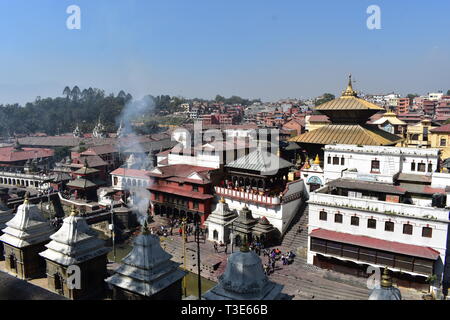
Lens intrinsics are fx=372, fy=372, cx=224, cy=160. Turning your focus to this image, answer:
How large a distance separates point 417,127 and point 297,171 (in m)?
26.4

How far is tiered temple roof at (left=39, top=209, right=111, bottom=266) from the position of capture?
48.1 feet

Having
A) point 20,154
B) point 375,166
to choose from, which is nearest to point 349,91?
point 375,166

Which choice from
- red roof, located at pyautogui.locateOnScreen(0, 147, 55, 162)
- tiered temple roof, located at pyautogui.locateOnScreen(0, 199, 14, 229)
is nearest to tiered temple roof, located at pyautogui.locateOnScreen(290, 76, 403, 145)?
tiered temple roof, located at pyautogui.locateOnScreen(0, 199, 14, 229)

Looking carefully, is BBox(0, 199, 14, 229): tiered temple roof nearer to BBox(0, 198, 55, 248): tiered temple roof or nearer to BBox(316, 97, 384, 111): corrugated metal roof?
BBox(0, 198, 55, 248): tiered temple roof

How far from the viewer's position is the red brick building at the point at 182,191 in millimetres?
35469

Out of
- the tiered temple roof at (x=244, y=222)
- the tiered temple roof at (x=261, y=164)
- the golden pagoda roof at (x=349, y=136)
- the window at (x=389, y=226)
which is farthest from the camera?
the golden pagoda roof at (x=349, y=136)

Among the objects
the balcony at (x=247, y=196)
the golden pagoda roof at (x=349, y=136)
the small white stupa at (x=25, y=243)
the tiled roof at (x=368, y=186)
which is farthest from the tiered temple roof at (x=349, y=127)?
the small white stupa at (x=25, y=243)

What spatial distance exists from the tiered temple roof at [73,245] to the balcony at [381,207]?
1609 centimetres

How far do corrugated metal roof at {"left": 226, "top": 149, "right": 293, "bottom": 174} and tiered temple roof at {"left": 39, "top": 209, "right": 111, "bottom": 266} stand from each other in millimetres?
19441

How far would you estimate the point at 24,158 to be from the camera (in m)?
66.8

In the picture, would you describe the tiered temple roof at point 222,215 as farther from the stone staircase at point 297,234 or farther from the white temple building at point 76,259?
the white temple building at point 76,259

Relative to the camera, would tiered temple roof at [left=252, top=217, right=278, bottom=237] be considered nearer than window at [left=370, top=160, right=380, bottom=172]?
Yes

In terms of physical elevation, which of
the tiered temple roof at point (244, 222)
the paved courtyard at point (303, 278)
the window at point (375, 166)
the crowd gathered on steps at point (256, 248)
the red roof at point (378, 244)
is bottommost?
the paved courtyard at point (303, 278)
